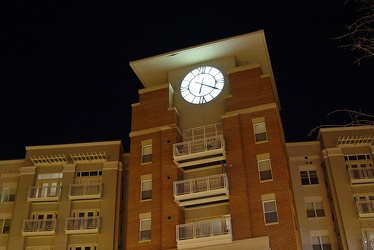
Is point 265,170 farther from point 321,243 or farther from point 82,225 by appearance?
point 82,225

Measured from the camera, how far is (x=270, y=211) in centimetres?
3152

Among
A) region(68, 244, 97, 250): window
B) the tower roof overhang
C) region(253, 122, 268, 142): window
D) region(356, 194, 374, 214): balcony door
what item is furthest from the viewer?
region(68, 244, 97, 250): window

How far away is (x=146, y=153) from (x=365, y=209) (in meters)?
17.6

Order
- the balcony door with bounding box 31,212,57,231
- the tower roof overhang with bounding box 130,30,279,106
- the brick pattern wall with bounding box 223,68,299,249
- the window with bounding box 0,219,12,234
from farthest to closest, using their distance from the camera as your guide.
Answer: the window with bounding box 0,219,12,234, the balcony door with bounding box 31,212,57,231, the tower roof overhang with bounding box 130,30,279,106, the brick pattern wall with bounding box 223,68,299,249

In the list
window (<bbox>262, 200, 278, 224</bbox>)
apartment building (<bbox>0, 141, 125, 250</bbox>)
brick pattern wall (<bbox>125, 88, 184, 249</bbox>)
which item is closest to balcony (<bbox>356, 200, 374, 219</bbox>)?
window (<bbox>262, 200, 278, 224</bbox>)

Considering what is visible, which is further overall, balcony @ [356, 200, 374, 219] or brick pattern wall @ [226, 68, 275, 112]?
balcony @ [356, 200, 374, 219]

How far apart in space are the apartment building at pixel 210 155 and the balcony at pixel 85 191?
6718mm

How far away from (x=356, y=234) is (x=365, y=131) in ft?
30.4

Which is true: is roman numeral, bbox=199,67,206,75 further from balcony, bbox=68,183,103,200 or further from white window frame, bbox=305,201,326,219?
white window frame, bbox=305,201,326,219

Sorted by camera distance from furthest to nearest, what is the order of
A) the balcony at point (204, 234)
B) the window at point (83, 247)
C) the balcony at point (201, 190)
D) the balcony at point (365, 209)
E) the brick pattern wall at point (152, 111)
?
Result: the window at point (83, 247)
the brick pattern wall at point (152, 111)
the balcony at point (365, 209)
the balcony at point (201, 190)
the balcony at point (204, 234)

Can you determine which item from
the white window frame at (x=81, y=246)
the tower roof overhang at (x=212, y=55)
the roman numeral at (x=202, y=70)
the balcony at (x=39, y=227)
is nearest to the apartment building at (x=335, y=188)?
the tower roof overhang at (x=212, y=55)

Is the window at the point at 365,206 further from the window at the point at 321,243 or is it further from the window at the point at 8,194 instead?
the window at the point at 8,194

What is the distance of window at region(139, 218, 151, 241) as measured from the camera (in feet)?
111

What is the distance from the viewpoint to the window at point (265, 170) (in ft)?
108
